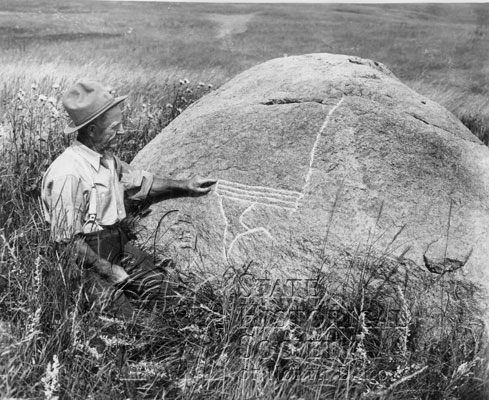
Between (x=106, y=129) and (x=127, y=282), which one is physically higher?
(x=106, y=129)

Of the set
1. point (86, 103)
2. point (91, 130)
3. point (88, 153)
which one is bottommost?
point (88, 153)

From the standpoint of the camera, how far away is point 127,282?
→ 12.3ft

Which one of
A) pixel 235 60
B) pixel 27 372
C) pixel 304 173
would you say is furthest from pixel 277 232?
pixel 235 60

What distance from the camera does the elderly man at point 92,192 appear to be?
3.64 m

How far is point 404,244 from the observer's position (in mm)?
3873

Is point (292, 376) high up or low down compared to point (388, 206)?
down

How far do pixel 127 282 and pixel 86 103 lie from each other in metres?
1.01

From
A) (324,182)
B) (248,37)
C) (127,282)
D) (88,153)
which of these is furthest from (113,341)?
(248,37)

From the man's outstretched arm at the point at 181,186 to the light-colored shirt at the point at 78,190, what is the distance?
0.24 meters

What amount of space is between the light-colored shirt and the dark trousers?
4.2 inches

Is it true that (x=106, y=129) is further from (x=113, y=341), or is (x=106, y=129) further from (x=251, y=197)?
(x=113, y=341)

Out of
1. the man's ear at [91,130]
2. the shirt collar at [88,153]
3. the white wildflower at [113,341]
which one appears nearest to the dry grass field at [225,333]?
the white wildflower at [113,341]

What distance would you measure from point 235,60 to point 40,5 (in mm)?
3137

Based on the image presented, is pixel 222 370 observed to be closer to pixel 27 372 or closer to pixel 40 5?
pixel 27 372
